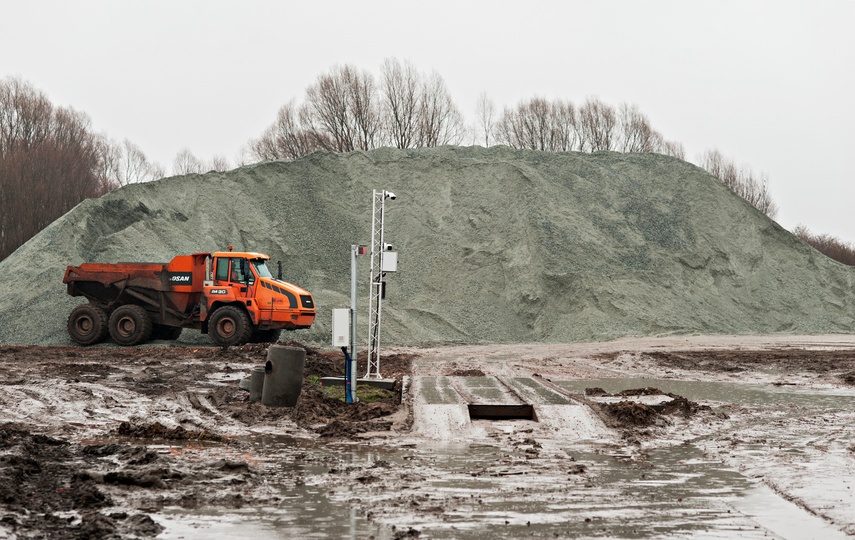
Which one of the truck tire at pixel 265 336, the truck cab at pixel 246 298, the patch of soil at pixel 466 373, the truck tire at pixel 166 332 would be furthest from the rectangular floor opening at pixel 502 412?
the truck tire at pixel 166 332

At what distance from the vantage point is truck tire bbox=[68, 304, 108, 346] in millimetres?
27594

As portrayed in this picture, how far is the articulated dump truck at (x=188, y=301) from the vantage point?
26.1 meters

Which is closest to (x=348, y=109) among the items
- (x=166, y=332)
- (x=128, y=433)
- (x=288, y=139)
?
(x=288, y=139)

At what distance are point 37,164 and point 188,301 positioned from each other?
27.7 m

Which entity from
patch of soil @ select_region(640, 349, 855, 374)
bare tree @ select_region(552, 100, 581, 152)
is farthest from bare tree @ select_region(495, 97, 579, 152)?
patch of soil @ select_region(640, 349, 855, 374)

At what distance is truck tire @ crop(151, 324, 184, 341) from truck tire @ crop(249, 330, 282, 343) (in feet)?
8.64

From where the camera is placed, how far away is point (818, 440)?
10.8 m

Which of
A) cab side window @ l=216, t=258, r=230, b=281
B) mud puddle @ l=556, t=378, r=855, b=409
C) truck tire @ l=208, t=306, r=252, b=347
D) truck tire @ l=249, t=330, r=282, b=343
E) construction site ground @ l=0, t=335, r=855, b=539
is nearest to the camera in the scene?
construction site ground @ l=0, t=335, r=855, b=539

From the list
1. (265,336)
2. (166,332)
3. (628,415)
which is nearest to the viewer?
(628,415)

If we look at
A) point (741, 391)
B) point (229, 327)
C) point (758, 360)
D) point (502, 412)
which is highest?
point (229, 327)

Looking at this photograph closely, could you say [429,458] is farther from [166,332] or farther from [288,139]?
[288,139]

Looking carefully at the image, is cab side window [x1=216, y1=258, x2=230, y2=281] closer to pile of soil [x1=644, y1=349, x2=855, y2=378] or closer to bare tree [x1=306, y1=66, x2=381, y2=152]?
pile of soil [x1=644, y1=349, x2=855, y2=378]

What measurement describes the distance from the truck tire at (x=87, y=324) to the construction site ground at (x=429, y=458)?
8281mm

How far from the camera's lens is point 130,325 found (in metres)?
27.3
